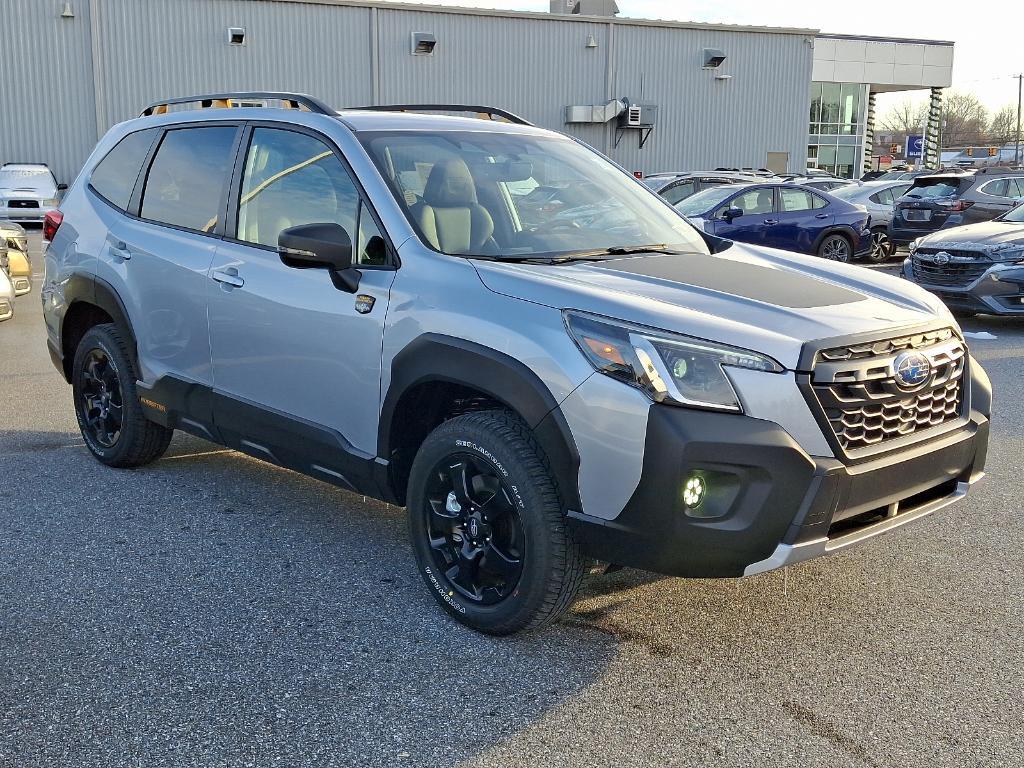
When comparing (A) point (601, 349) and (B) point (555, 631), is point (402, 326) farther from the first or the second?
(B) point (555, 631)

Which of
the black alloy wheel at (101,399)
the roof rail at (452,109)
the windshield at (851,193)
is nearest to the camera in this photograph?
the roof rail at (452,109)

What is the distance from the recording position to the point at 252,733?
3074 mm

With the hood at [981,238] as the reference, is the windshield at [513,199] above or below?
above

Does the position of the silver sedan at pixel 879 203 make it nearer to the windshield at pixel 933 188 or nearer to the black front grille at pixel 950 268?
the windshield at pixel 933 188

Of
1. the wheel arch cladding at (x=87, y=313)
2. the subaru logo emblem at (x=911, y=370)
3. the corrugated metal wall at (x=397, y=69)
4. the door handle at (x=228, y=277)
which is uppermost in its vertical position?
the corrugated metal wall at (x=397, y=69)

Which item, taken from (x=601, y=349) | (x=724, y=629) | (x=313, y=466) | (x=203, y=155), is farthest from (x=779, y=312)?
(x=203, y=155)

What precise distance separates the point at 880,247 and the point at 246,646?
17619mm

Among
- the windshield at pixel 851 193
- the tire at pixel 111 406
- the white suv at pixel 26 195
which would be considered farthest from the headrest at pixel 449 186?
the white suv at pixel 26 195

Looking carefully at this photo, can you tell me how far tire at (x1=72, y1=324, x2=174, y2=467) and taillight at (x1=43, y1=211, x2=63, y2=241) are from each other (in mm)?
845

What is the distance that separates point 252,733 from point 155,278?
2.67 m

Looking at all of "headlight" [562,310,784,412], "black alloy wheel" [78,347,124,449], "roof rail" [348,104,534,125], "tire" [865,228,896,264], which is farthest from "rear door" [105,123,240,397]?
"tire" [865,228,896,264]

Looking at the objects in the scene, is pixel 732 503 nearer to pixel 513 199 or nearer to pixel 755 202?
pixel 513 199

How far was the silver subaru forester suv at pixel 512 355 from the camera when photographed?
3209mm

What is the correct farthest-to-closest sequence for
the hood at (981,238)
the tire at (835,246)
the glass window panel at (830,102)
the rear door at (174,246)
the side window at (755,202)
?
the glass window panel at (830,102) → the tire at (835,246) → the side window at (755,202) → the hood at (981,238) → the rear door at (174,246)
